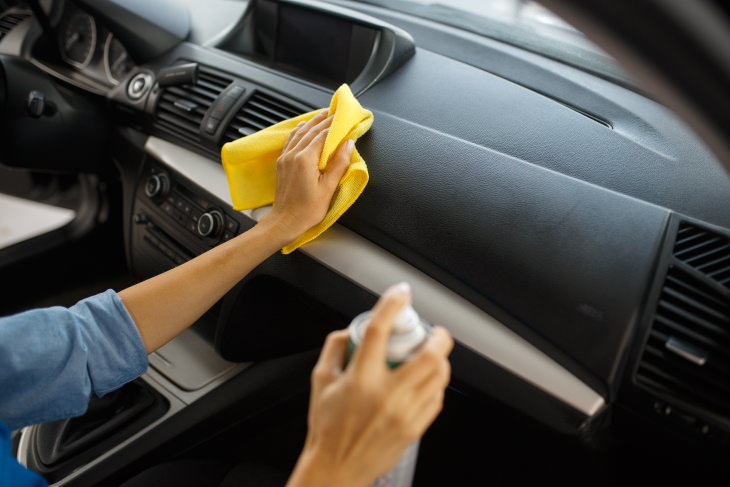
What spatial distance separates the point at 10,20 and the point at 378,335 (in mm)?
1606

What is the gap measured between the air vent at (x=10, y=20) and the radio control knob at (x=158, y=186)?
68 cm

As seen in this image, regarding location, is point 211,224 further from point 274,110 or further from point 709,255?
point 709,255

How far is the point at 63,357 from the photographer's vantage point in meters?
0.74

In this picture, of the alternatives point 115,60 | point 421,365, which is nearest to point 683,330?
point 421,365

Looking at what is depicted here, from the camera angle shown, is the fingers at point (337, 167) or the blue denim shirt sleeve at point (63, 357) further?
the fingers at point (337, 167)

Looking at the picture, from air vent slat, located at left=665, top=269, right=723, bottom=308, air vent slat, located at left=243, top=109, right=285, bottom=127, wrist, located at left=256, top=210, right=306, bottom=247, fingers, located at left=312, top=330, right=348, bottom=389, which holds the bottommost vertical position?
wrist, located at left=256, top=210, right=306, bottom=247

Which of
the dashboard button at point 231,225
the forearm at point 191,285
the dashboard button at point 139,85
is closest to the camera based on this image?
the forearm at point 191,285

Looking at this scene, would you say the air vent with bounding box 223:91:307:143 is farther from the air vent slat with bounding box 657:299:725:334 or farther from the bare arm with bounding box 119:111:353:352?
the air vent slat with bounding box 657:299:725:334

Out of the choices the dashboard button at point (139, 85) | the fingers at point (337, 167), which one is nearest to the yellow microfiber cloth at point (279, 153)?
the fingers at point (337, 167)

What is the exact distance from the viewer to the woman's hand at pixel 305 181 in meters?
0.82

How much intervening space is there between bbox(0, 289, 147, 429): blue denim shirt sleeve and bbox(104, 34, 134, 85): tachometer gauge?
86cm

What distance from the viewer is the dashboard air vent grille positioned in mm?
653

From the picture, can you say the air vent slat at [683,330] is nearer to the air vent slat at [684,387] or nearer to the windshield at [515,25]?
the air vent slat at [684,387]

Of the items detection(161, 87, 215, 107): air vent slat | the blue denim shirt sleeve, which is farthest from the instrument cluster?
the blue denim shirt sleeve
